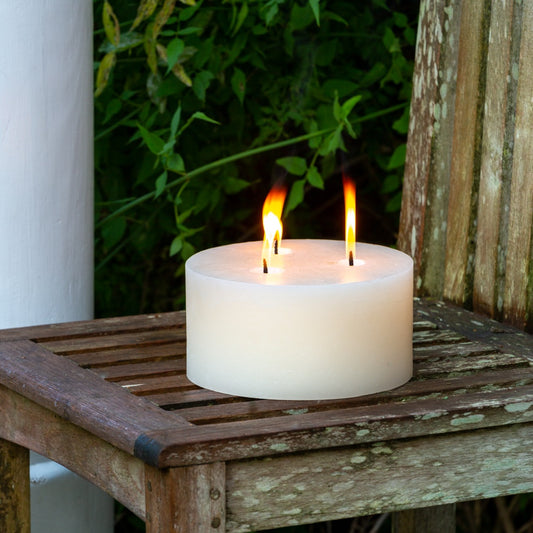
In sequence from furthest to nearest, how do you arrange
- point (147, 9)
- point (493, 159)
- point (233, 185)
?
point (233, 185) < point (147, 9) < point (493, 159)

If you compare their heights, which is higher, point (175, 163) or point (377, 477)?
point (175, 163)

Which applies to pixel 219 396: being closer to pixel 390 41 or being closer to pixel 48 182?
pixel 48 182

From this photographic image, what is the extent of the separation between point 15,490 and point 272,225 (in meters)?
0.42

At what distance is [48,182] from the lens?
1.34 m

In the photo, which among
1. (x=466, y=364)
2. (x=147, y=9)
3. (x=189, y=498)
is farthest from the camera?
(x=147, y=9)

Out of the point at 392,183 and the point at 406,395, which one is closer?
the point at 406,395

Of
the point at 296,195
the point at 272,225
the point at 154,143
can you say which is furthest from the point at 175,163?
the point at 272,225

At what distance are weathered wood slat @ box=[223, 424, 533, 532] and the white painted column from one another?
53cm

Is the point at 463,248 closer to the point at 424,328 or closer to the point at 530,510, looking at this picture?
the point at 424,328

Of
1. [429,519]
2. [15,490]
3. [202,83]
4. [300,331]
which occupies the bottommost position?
[429,519]

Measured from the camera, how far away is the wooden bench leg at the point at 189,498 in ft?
2.79

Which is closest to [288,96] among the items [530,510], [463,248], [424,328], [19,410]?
[463,248]

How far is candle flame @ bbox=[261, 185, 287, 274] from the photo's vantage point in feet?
3.36

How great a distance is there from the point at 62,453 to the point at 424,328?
39 cm
